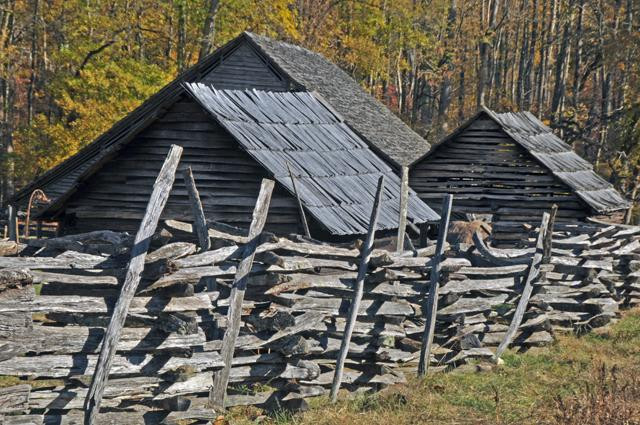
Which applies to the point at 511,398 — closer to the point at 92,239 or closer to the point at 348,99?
the point at 92,239

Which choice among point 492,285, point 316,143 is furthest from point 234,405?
point 316,143

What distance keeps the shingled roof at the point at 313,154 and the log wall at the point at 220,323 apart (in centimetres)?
263

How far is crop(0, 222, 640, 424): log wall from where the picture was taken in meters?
7.21

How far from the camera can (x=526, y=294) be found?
1295cm

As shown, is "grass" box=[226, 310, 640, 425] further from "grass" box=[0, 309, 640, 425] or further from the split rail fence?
the split rail fence

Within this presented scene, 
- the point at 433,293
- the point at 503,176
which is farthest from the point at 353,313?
the point at 503,176

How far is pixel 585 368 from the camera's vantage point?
11750mm

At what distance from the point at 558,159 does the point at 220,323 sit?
14.3 metres

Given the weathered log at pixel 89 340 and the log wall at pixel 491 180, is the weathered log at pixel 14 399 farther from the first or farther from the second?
the log wall at pixel 491 180

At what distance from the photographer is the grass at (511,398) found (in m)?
8.08

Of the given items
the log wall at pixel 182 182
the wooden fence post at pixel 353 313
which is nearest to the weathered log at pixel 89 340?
the wooden fence post at pixel 353 313

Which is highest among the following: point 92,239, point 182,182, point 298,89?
point 298,89

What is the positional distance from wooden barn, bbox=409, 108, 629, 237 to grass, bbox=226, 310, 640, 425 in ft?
26.8

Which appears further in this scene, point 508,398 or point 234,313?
point 508,398
